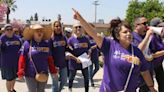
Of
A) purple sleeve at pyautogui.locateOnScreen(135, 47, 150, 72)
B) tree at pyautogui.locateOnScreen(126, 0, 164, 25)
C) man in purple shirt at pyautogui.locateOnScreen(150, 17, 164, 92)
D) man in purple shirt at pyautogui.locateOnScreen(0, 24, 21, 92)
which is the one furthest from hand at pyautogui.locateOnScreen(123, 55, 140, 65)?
tree at pyautogui.locateOnScreen(126, 0, 164, 25)

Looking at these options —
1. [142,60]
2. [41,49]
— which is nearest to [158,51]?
[41,49]

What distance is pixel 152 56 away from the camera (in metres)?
6.93

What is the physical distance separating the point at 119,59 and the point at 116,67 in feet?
0.33

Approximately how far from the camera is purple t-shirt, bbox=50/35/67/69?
8.82 meters

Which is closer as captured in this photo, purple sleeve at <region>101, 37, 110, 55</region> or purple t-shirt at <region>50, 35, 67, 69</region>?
purple sleeve at <region>101, 37, 110, 55</region>

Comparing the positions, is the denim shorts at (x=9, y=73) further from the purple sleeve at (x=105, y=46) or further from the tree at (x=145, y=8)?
the tree at (x=145, y=8)

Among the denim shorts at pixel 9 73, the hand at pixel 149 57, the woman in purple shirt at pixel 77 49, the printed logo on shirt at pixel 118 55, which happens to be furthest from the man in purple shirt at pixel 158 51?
the denim shorts at pixel 9 73

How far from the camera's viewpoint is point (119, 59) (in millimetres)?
4902

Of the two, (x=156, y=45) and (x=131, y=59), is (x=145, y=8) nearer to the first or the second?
(x=156, y=45)

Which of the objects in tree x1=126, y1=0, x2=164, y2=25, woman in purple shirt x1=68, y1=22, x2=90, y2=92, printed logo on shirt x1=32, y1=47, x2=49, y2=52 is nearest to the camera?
printed logo on shirt x1=32, y1=47, x2=49, y2=52

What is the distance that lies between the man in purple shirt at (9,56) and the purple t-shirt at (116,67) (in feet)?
16.3

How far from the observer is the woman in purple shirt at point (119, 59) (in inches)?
193

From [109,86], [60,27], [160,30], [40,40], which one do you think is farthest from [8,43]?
[109,86]

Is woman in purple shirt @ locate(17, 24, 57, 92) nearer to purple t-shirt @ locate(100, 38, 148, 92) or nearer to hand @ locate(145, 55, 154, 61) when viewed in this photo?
hand @ locate(145, 55, 154, 61)
